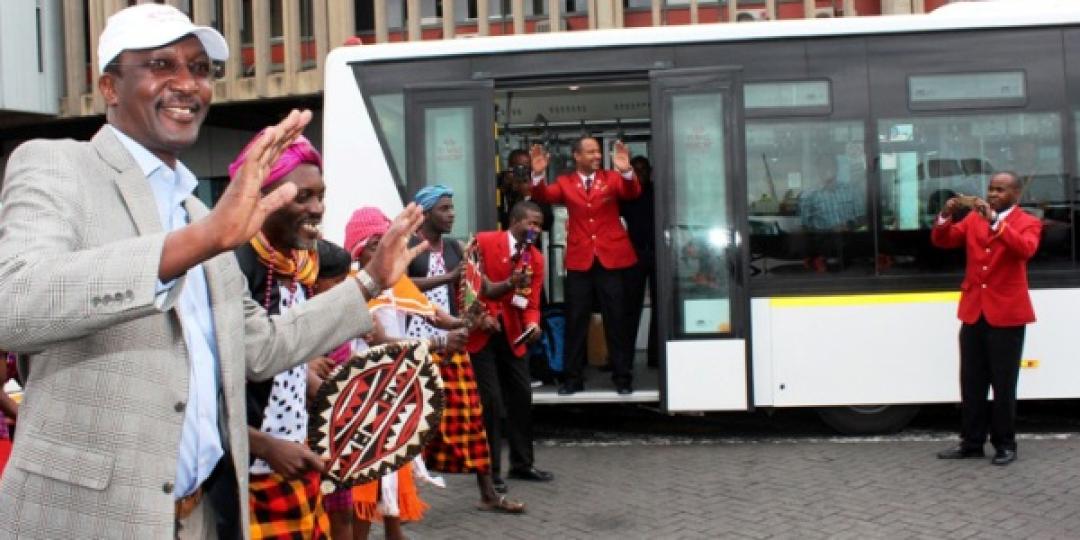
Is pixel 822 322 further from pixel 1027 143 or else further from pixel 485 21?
pixel 485 21

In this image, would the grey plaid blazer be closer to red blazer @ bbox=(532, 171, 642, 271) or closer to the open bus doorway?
red blazer @ bbox=(532, 171, 642, 271)

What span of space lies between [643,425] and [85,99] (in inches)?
699

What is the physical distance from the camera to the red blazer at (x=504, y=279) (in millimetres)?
6773

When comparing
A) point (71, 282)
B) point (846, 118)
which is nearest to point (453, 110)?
point (846, 118)

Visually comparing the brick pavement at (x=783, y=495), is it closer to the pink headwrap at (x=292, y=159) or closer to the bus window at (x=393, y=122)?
the bus window at (x=393, y=122)

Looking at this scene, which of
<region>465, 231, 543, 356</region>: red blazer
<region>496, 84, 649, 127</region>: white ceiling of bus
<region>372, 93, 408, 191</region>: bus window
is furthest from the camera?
<region>496, 84, 649, 127</region>: white ceiling of bus

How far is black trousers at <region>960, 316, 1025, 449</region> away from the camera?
23.0ft

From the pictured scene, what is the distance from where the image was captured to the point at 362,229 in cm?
528

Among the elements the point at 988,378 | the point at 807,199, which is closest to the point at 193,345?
the point at 988,378

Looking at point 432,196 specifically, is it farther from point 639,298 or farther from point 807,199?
point 639,298

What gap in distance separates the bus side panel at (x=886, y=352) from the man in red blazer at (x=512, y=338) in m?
1.97

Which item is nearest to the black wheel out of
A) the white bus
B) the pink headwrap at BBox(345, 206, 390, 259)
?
the white bus

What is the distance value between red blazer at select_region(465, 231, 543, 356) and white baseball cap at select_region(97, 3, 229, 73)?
14.6 ft

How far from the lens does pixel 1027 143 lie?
7891 millimetres
